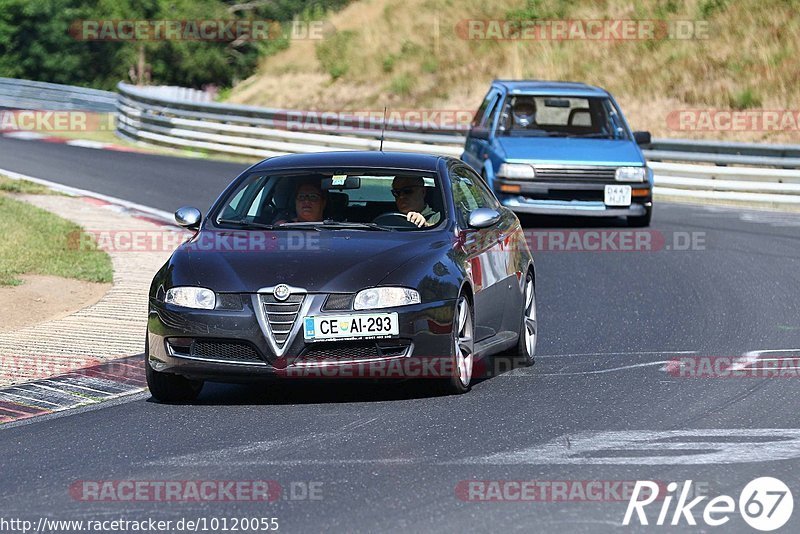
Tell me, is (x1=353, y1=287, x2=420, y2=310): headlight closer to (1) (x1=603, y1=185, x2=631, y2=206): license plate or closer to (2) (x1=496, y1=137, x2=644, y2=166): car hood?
(2) (x1=496, y1=137, x2=644, y2=166): car hood

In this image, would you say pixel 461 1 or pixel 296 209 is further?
pixel 461 1

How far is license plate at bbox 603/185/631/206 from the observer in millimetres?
18391

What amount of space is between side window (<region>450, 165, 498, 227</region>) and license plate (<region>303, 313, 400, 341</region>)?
56.8 inches

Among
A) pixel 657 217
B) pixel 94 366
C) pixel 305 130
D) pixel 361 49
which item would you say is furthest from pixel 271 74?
pixel 94 366

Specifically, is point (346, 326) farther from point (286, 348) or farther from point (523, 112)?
point (523, 112)

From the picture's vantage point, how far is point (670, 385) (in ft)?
30.5

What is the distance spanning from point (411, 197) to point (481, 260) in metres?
0.65

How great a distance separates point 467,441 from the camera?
7.57 metres

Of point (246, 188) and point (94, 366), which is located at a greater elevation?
point (246, 188)

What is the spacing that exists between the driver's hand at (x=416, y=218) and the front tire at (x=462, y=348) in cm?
74

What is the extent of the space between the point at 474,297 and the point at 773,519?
340 centimetres

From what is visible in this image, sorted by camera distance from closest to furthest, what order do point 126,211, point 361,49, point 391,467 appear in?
1. point 391,467
2. point 126,211
3. point 361,49

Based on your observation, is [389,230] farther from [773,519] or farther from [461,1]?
[461,1]

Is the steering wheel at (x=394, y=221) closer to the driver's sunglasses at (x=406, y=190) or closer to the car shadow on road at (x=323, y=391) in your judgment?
the driver's sunglasses at (x=406, y=190)
